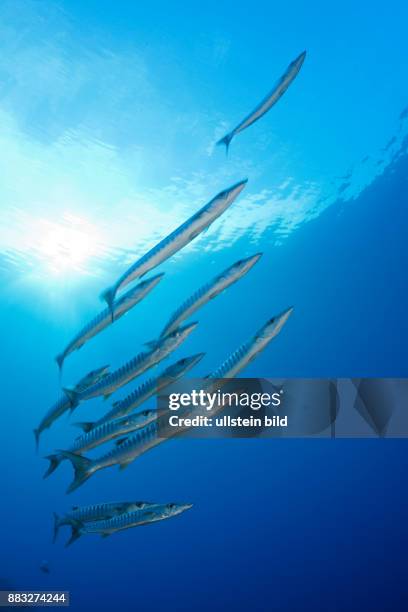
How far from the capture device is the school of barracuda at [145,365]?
431 centimetres

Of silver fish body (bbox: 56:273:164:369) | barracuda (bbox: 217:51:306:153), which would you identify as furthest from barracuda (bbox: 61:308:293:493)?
barracuda (bbox: 217:51:306:153)

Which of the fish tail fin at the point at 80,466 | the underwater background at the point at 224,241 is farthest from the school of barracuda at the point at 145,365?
the underwater background at the point at 224,241

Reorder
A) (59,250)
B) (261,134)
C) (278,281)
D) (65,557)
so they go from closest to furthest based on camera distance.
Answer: (261,134)
(59,250)
(278,281)
(65,557)

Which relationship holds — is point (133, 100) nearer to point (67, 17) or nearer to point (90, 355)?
point (67, 17)

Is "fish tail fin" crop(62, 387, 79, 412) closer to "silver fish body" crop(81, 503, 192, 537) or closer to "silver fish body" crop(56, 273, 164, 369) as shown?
"silver fish body" crop(56, 273, 164, 369)

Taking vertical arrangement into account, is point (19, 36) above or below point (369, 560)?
above

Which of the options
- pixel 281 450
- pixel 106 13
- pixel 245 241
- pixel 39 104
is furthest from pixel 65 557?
pixel 106 13

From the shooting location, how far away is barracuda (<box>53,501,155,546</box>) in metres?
5.34

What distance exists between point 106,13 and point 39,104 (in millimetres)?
3919

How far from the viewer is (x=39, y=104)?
47.0 ft

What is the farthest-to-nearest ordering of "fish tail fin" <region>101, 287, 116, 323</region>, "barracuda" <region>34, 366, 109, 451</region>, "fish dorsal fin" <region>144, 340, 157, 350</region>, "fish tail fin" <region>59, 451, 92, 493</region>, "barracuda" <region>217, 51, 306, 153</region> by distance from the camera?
"barracuda" <region>217, 51, 306, 153</region>
"barracuda" <region>34, 366, 109, 451</region>
"fish tail fin" <region>59, 451, 92, 493</region>
"fish dorsal fin" <region>144, 340, 157, 350</region>
"fish tail fin" <region>101, 287, 116, 323</region>

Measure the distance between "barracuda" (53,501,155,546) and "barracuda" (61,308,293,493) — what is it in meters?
0.75

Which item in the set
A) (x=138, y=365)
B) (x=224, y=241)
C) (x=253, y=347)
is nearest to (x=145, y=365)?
(x=138, y=365)

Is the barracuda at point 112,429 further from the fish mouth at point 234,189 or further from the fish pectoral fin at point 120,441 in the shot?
the fish mouth at point 234,189
